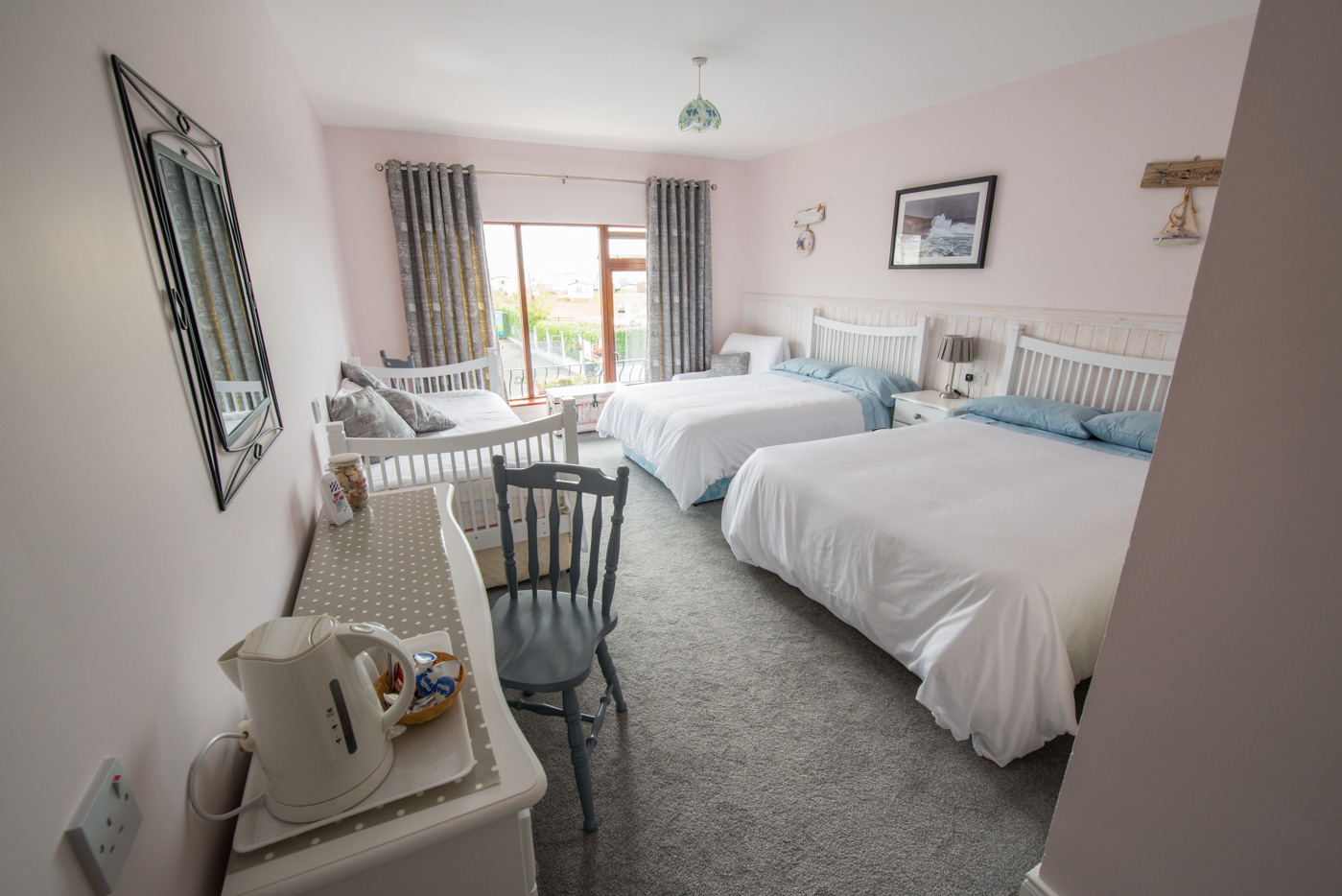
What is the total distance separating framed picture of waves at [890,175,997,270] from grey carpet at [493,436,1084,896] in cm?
271

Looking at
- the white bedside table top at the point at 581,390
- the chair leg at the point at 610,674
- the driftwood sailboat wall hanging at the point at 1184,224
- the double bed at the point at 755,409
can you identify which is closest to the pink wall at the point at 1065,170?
the driftwood sailboat wall hanging at the point at 1184,224

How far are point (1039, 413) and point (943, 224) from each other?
1553mm

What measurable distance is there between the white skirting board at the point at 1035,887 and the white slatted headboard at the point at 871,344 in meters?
3.30

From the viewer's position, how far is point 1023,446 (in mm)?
2746

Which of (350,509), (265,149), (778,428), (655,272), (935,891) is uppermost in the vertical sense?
(265,149)

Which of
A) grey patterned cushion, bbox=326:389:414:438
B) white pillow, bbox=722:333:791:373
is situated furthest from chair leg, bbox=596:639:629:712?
white pillow, bbox=722:333:791:373

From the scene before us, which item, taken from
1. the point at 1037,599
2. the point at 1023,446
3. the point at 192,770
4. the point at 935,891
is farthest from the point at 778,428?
the point at 192,770

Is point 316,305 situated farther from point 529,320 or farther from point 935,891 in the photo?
point 935,891

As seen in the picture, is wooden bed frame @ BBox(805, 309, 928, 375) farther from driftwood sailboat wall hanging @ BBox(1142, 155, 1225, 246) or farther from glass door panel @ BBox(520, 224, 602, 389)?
glass door panel @ BBox(520, 224, 602, 389)

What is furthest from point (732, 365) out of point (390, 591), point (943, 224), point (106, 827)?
point (106, 827)

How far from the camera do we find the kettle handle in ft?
2.60

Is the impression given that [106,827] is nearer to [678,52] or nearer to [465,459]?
[465,459]

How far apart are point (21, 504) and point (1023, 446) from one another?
3264 millimetres

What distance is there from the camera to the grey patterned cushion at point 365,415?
258 centimetres
